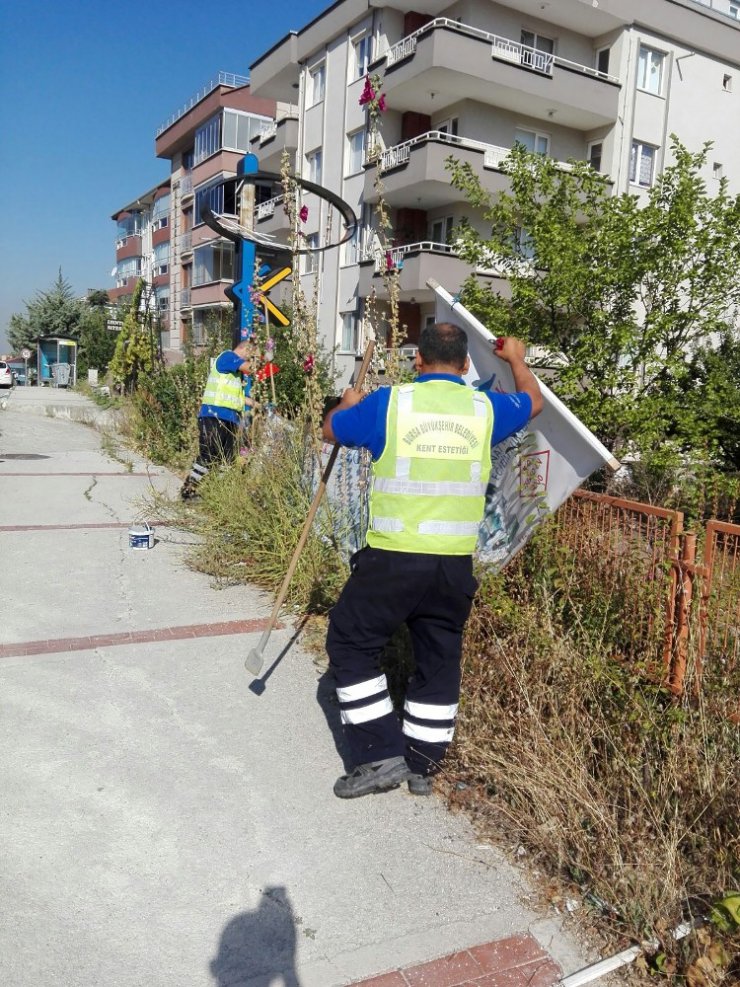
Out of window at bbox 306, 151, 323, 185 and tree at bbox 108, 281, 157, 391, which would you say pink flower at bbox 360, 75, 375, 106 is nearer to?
tree at bbox 108, 281, 157, 391

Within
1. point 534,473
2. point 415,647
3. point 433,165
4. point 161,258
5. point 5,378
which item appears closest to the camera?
point 415,647

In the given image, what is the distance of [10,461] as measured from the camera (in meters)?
12.5

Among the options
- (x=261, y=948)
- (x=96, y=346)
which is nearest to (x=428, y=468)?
(x=261, y=948)

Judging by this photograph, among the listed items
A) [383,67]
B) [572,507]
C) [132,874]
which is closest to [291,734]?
[132,874]

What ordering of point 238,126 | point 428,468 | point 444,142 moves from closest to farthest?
point 428,468
point 444,142
point 238,126

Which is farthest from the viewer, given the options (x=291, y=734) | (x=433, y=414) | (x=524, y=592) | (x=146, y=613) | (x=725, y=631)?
(x=146, y=613)

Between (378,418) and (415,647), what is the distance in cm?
100

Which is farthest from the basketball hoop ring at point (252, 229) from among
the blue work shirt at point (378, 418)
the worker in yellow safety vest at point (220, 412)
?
the blue work shirt at point (378, 418)

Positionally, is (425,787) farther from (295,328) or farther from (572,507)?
(295,328)

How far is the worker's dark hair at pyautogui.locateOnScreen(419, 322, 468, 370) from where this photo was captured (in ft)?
11.7

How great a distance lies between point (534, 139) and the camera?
28562 mm

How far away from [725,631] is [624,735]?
0.67m

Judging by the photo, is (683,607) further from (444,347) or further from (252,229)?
(252,229)

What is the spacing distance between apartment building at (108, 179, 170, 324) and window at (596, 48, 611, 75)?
30.3 meters
